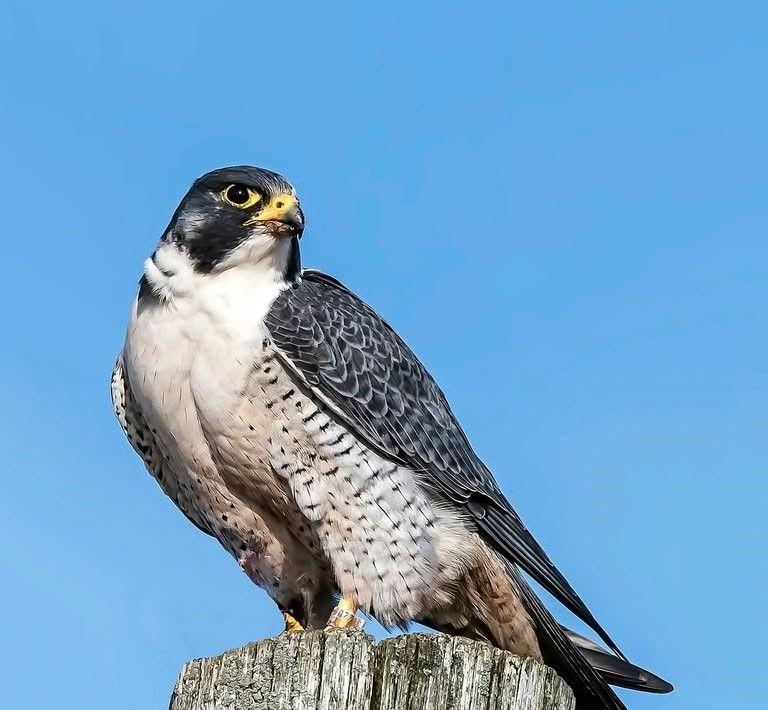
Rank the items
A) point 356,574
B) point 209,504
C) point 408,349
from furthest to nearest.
Answer: point 408,349 → point 209,504 → point 356,574

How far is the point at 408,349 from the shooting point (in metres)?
5.87

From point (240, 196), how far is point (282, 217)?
0.26m

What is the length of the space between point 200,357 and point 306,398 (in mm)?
477

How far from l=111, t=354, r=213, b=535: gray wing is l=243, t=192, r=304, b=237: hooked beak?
0.96m

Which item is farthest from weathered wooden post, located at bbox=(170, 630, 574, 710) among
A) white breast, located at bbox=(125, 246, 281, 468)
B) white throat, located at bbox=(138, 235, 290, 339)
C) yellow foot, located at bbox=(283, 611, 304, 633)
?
yellow foot, located at bbox=(283, 611, 304, 633)

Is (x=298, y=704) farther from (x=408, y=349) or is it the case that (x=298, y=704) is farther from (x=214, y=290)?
(x=408, y=349)

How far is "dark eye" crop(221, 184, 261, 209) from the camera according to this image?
516 centimetres

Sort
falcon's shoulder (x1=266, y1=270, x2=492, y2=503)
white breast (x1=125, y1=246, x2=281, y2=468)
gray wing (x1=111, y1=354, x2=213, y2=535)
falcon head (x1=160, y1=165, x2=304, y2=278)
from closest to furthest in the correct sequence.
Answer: white breast (x1=125, y1=246, x2=281, y2=468) → falcon's shoulder (x1=266, y1=270, x2=492, y2=503) → falcon head (x1=160, y1=165, x2=304, y2=278) → gray wing (x1=111, y1=354, x2=213, y2=535)

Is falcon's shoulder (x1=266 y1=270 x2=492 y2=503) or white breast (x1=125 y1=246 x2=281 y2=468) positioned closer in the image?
white breast (x1=125 y1=246 x2=281 y2=468)

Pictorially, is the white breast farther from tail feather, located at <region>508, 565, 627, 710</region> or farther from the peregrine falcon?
tail feather, located at <region>508, 565, 627, 710</region>

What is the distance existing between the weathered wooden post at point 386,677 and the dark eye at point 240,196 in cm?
233

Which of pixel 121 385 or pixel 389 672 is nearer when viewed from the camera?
pixel 389 672

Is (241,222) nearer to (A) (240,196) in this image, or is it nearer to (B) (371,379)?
(A) (240,196)

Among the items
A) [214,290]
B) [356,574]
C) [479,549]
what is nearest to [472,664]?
[356,574]
